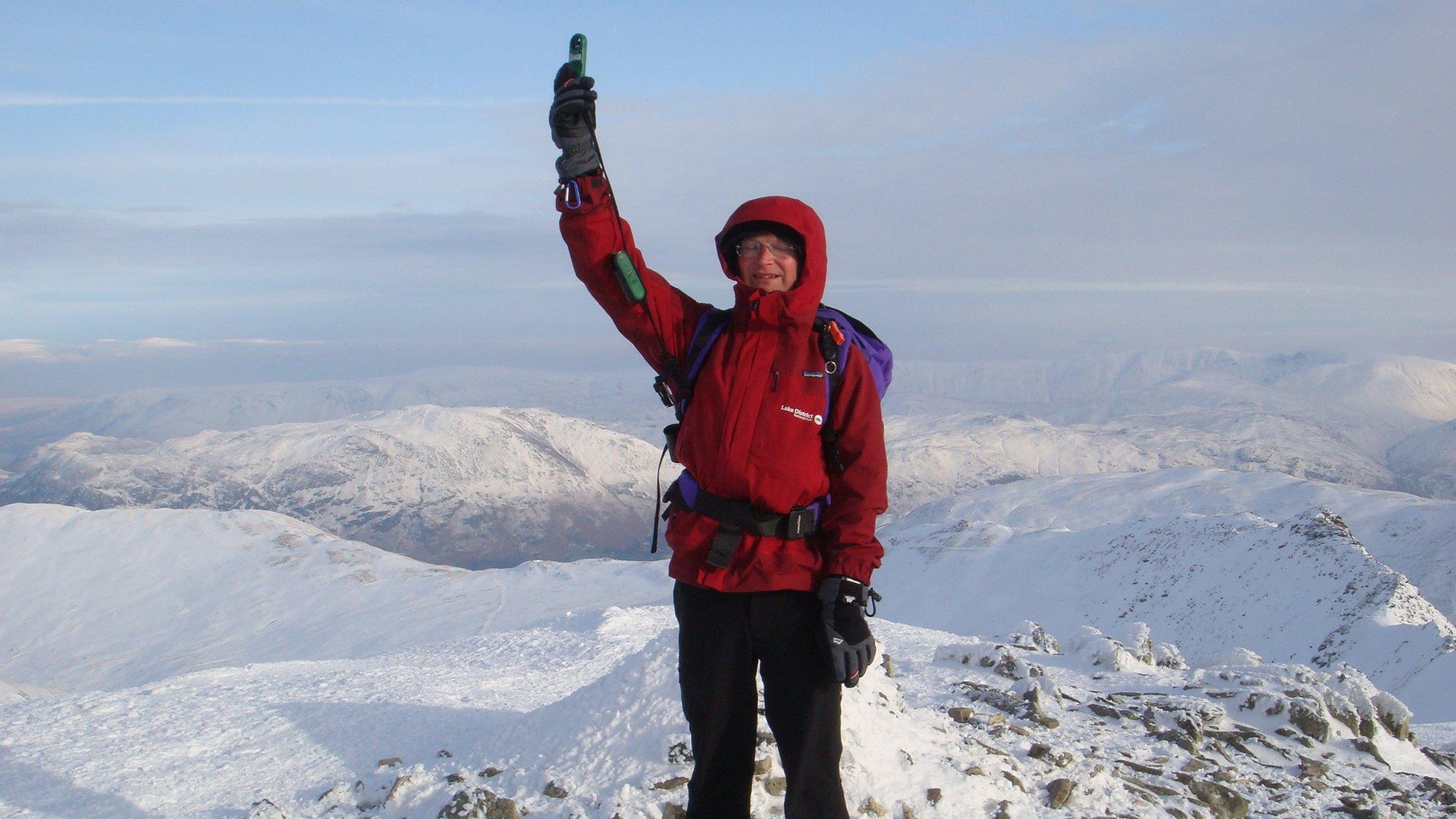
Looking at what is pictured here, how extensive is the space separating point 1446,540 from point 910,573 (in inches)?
2293

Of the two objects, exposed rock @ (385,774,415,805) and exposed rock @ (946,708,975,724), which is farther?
exposed rock @ (946,708,975,724)

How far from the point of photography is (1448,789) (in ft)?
30.1

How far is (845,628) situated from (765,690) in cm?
66

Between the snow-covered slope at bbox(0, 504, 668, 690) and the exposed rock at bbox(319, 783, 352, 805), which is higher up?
the exposed rock at bbox(319, 783, 352, 805)

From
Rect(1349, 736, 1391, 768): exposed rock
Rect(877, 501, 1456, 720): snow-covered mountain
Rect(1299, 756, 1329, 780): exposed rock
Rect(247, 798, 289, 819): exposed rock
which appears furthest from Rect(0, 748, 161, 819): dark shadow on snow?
Rect(877, 501, 1456, 720): snow-covered mountain

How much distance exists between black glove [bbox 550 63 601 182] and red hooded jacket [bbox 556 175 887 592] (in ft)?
0.36

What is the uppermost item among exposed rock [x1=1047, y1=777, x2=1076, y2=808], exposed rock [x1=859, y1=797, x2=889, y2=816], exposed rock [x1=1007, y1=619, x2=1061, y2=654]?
exposed rock [x1=859, y1=797, x2=889, y2=816]

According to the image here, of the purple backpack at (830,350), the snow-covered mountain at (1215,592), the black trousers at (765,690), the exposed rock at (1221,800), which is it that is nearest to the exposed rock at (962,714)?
the exposed rock at (1221,800)

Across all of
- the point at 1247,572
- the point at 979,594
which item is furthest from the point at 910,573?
the point at 1247,572

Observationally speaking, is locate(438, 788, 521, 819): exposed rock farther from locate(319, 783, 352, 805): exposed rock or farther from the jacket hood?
the jacket hood

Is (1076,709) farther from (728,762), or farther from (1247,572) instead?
(1247,572)

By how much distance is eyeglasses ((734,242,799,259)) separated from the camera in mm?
4758

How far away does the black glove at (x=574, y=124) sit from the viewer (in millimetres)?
4766

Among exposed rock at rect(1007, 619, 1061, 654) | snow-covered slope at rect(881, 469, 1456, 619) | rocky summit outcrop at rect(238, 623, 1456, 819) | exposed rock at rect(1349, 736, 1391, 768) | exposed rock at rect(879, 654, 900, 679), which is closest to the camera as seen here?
rocky summit outcrop at rect(238, 623, 1456, 819)
